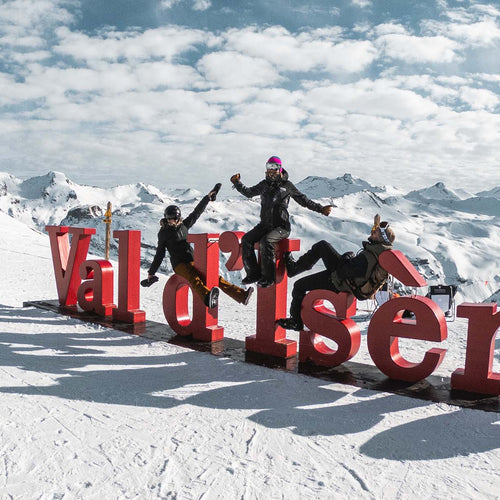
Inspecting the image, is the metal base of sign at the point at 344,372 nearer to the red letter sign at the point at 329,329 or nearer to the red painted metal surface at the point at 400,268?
the red letter sign at the point at 329,329

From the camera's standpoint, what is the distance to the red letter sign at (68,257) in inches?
348

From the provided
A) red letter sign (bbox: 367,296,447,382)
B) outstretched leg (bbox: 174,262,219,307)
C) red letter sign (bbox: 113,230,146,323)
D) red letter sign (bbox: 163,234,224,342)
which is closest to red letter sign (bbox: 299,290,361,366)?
red letter sign (bbox: 367,296,447,382)

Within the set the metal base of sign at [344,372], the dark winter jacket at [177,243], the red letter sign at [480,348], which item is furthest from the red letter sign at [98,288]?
the red letter sign at [480,348]

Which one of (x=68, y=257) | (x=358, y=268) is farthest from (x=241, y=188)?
(x=68, y=257)

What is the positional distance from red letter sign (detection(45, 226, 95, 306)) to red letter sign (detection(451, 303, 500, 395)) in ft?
22.3

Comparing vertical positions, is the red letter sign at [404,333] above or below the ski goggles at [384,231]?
below

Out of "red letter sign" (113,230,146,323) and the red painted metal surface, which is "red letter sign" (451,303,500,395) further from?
"red letter sign" (113,230,146,323)

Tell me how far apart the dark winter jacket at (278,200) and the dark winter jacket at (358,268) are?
85cm

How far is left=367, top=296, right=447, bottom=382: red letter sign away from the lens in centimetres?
496

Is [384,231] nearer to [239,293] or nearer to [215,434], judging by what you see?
[239,293]

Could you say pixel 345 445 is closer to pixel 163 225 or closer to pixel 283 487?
pixel 283 487

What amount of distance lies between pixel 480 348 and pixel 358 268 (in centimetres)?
156

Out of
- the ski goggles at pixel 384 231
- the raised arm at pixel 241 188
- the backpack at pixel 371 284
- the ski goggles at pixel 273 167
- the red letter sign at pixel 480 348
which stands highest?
the ski goggles at pixel 273 167

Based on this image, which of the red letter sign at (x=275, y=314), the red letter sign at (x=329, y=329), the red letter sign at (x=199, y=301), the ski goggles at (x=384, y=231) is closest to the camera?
the ski goggles at (x=384, y=231)
